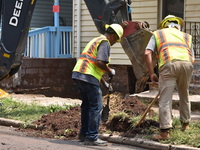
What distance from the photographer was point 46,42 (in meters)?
18.0

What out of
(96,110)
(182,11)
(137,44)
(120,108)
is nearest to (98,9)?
(137,44)

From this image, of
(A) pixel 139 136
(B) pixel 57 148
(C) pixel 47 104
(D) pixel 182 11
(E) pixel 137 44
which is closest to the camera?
(B) pixel 57 148

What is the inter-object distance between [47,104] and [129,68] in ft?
15.3

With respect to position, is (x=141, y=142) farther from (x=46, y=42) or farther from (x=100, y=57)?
(x=46, y=42)

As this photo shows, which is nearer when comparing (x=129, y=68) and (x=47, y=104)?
(x=47, y=104)

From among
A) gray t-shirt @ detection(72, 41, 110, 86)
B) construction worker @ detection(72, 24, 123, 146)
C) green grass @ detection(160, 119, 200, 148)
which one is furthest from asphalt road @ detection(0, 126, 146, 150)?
gray t-shirt @ detection(72, 41, 110, 86)

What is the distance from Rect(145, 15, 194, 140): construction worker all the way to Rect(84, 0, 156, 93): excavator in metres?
1.65

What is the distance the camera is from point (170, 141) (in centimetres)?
799

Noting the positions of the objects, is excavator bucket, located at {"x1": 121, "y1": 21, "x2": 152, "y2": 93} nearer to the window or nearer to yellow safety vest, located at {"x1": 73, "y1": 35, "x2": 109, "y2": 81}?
yellow safety vest, located at {"x1": 73, "y1": 35, "x2": 109, "y2": 81}

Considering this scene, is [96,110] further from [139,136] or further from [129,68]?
[129,68]

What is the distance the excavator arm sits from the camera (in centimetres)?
1075

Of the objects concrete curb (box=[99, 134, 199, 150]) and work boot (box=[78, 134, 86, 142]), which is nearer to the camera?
concrete curb (box=[99, 134, 199, 150])

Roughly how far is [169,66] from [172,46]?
0.33 meters

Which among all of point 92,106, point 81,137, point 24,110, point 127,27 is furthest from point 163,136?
point 24,110
